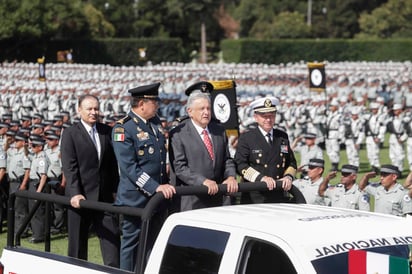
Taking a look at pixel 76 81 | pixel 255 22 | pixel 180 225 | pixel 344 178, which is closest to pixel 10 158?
pixel 344 178

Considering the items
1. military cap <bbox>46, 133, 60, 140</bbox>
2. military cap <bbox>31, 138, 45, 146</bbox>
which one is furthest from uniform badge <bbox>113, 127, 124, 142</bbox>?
military cap <bbox>46, 133, 60, 140</bbox>

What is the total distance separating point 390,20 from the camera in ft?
261

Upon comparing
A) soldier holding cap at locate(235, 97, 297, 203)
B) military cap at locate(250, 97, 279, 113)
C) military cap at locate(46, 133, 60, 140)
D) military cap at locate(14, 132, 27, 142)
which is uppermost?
military cap at locate(250, 97, 279, 113)

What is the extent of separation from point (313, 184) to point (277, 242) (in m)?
6.34

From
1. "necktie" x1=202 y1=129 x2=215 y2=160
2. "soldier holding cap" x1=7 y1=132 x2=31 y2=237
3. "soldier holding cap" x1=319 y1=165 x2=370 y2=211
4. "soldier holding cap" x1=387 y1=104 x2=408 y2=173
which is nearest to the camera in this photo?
"necktie" x1=202 y1=129 x2=215 y2=160

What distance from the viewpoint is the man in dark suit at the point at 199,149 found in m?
6.80

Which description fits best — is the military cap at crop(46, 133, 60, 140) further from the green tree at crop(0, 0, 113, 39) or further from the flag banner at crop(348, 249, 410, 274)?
the green tree at crop(0, 0, 113, 39)

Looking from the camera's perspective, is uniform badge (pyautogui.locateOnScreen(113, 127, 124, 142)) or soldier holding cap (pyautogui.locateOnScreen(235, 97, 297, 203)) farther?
soldier holding cap (pyautogui.locateOnScreen(235, 97, 297, 203))

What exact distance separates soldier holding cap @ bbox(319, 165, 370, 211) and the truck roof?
15.4 feet

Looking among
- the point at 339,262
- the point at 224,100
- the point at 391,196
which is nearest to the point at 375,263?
the point at 339,262

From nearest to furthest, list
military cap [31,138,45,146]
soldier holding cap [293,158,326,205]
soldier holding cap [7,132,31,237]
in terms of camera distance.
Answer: soldier holding cap [293,158,326,205] → soldier holding cap [7,132,31,237] → military cap [31,138,45,146]

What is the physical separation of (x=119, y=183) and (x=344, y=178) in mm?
4460

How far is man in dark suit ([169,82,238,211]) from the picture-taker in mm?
→ 6805

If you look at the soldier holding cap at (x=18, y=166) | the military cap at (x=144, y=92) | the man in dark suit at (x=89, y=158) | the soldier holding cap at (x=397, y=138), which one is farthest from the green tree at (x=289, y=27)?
the military cap at (x=144, y=92)
